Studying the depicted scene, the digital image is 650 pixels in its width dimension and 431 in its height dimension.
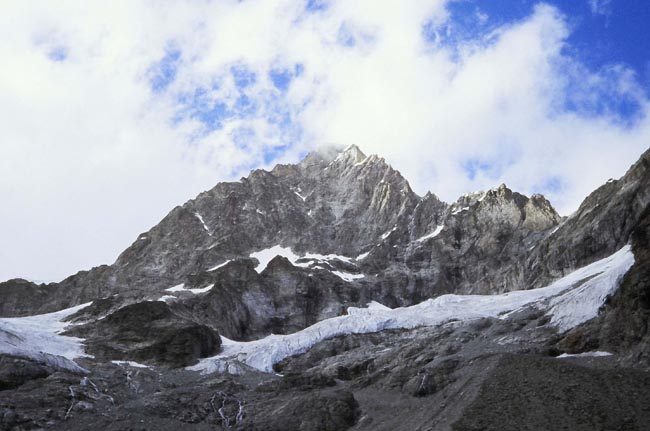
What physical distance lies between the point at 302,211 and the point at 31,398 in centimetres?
14007

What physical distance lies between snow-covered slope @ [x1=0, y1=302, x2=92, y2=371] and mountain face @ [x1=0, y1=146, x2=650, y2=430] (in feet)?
1.36

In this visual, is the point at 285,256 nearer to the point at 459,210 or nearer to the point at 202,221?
the point at 202,221

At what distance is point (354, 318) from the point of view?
91062 millimetres

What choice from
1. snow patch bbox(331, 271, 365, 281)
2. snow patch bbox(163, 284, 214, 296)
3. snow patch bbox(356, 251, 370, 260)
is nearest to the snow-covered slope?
snow patch bbox(163, 284, 214, 296)

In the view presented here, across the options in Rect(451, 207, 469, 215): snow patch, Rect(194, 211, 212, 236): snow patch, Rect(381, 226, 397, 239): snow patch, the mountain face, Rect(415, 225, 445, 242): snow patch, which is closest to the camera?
the mountain face

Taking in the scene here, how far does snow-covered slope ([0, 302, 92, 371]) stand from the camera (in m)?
60.3

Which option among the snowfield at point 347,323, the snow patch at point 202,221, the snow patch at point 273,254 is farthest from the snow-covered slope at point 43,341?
the snow patch at point 202,221

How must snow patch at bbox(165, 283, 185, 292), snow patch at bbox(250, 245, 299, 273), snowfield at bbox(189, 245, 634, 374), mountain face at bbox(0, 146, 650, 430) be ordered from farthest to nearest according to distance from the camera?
snow patch at bbox(250, 245, 299, 273) < snow patch at bbox(165, 283, 185, 292) < snowfield at bbox(189, 245, 634, 374) < mountain face at bbox(0, 146, 650, 430)

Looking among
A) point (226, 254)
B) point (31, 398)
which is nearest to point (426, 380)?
point (31, 398)

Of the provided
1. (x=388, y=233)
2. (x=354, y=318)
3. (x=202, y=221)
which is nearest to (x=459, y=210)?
(x=388, y=233)

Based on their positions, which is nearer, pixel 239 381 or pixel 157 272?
pixel 239 381

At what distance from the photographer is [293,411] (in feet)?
168

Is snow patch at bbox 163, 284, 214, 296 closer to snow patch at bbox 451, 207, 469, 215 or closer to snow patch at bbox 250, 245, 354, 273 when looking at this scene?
snow patch at bbox 250, 245, 354, 273

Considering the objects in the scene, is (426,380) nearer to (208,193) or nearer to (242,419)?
(242,419)
